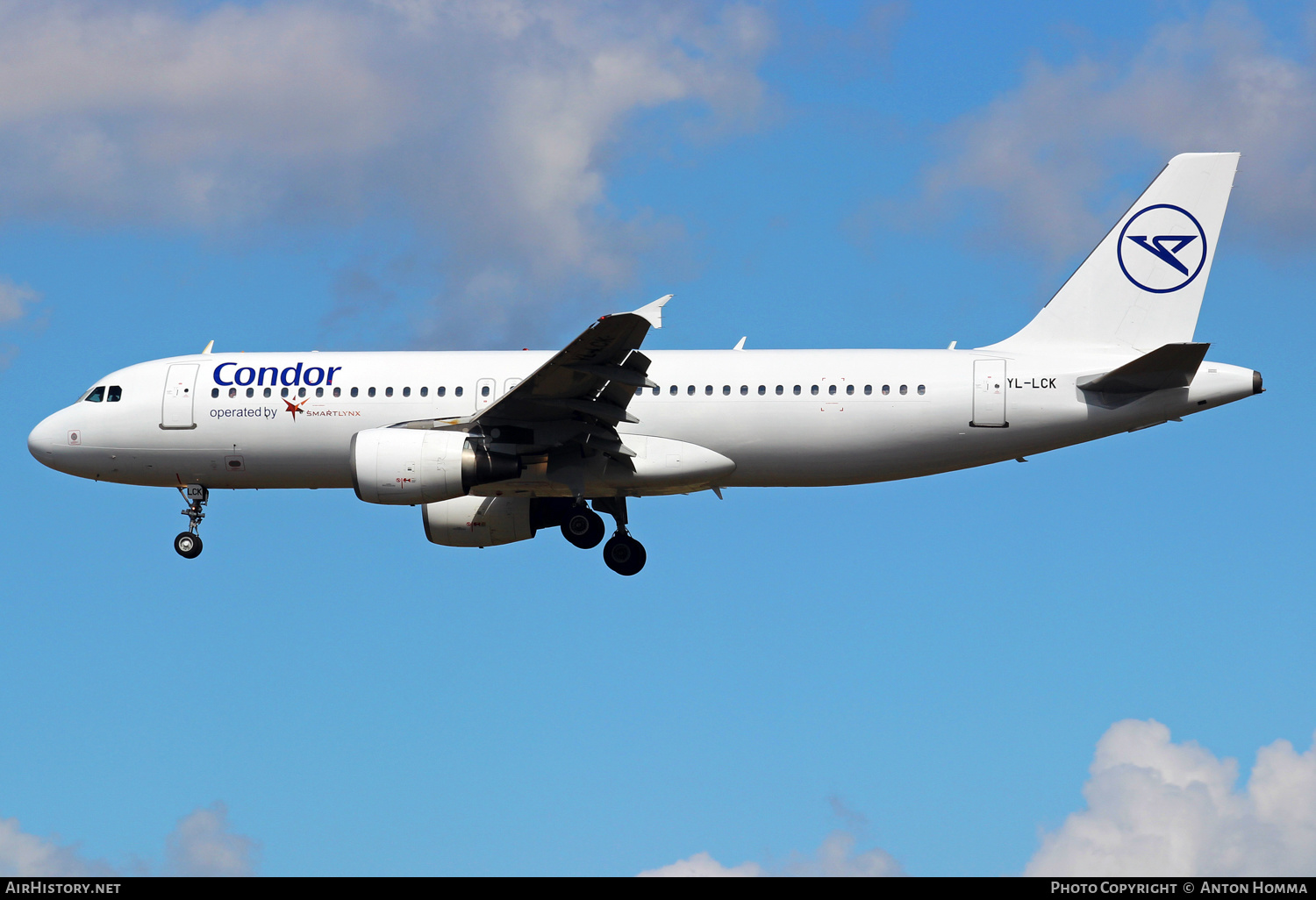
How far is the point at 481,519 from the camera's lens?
31297 millimetres

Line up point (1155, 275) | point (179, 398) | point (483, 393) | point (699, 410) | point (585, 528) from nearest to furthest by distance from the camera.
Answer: point (699, 410)
point (1155, 275)
point (483, 393)
point (179, 398)
point (585, 528)

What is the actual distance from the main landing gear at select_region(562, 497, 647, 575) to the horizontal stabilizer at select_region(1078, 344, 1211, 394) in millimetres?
9464

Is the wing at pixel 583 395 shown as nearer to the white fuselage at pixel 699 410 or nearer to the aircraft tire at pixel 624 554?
the white fuselage at pixel 699 410

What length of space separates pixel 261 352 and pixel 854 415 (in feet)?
40.7

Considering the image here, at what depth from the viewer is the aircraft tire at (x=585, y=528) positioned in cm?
3053

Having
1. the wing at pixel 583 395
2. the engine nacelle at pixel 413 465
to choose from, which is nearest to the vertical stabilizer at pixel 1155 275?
the wing at pixel 583 395

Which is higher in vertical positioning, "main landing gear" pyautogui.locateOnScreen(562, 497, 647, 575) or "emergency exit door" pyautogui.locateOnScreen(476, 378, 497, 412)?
"emergency exit door" pyautogui.locateOnScreen(476, 378, 497, 412)

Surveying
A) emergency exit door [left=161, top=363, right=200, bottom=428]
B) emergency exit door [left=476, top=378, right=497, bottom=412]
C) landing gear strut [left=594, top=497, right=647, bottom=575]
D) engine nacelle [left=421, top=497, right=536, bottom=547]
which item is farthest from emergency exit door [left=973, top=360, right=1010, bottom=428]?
emergency exit door [left=161, top=363, right=200, bottom=428]

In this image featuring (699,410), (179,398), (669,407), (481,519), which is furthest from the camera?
(481,519)

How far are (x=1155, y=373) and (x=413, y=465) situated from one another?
13.5m

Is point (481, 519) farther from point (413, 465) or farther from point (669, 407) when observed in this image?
point (669, 407)

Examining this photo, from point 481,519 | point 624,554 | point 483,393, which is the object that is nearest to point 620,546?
point 624,554

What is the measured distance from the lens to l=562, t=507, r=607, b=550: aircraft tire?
100ft

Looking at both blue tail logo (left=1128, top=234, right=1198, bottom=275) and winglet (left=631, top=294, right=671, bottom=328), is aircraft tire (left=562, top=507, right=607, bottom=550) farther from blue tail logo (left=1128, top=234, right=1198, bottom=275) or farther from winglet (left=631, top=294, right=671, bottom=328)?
blue tail logo (left=1128, top=234, right=1198, bottom=275)
